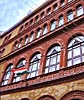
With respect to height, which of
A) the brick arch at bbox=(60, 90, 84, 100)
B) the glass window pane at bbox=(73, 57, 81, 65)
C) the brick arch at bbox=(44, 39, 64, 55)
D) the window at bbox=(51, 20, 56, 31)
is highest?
the window at bbox=(51, 20, 56, 31)

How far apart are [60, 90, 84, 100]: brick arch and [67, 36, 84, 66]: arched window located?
2.28 meters

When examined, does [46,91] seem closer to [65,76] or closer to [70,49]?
[65,76]

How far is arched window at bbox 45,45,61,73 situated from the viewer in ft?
45.3

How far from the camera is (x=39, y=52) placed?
16.0 meters

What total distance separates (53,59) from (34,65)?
78.4 inches

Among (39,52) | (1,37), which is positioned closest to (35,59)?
(39,52)

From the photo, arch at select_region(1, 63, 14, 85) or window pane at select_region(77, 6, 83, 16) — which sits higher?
window pane at select_region(77, 6, 83, 16)

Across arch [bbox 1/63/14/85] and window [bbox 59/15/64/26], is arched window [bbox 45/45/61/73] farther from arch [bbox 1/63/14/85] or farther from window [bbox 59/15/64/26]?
arch [bbox 1/63/14/85]

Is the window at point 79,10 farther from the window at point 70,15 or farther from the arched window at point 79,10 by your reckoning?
the window at point 70,15

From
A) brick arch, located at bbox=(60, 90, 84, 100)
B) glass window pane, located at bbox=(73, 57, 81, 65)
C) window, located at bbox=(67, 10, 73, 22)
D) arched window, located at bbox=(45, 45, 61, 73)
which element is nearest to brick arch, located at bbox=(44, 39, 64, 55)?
arched window, located at bbox=(45, 45, 61, 73)

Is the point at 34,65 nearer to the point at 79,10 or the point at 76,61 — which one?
the point at 76,61

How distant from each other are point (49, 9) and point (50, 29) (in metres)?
3.34

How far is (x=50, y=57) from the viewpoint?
581 inches

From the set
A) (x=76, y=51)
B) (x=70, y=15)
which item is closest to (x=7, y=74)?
Result: (x=76, y=51)
